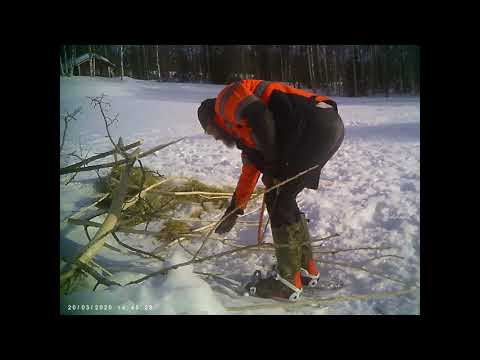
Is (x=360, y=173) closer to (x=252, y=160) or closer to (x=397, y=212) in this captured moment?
(x=397, y=212)

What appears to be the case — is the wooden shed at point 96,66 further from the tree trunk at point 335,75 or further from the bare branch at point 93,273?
the tree trunk at point 335,75

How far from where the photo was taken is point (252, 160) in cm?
136

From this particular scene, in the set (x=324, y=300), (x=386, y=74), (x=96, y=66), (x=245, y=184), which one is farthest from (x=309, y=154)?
(x=96, y=66)

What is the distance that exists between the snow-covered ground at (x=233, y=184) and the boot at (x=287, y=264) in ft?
0.22

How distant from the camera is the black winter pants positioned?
3.98 feet

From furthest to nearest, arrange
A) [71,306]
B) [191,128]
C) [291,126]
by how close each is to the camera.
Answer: [191,128] < [71,306] < [291,126]

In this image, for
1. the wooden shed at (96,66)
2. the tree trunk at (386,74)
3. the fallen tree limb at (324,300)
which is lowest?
the fallen tree limb at (324,300)

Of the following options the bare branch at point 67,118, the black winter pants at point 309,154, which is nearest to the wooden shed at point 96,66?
the bare branch at point 67,118

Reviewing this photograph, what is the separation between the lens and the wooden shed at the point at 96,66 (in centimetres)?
145

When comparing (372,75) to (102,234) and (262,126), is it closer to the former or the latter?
(262,126)

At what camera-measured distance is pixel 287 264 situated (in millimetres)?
1307

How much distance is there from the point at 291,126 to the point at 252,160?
0.23 metres
